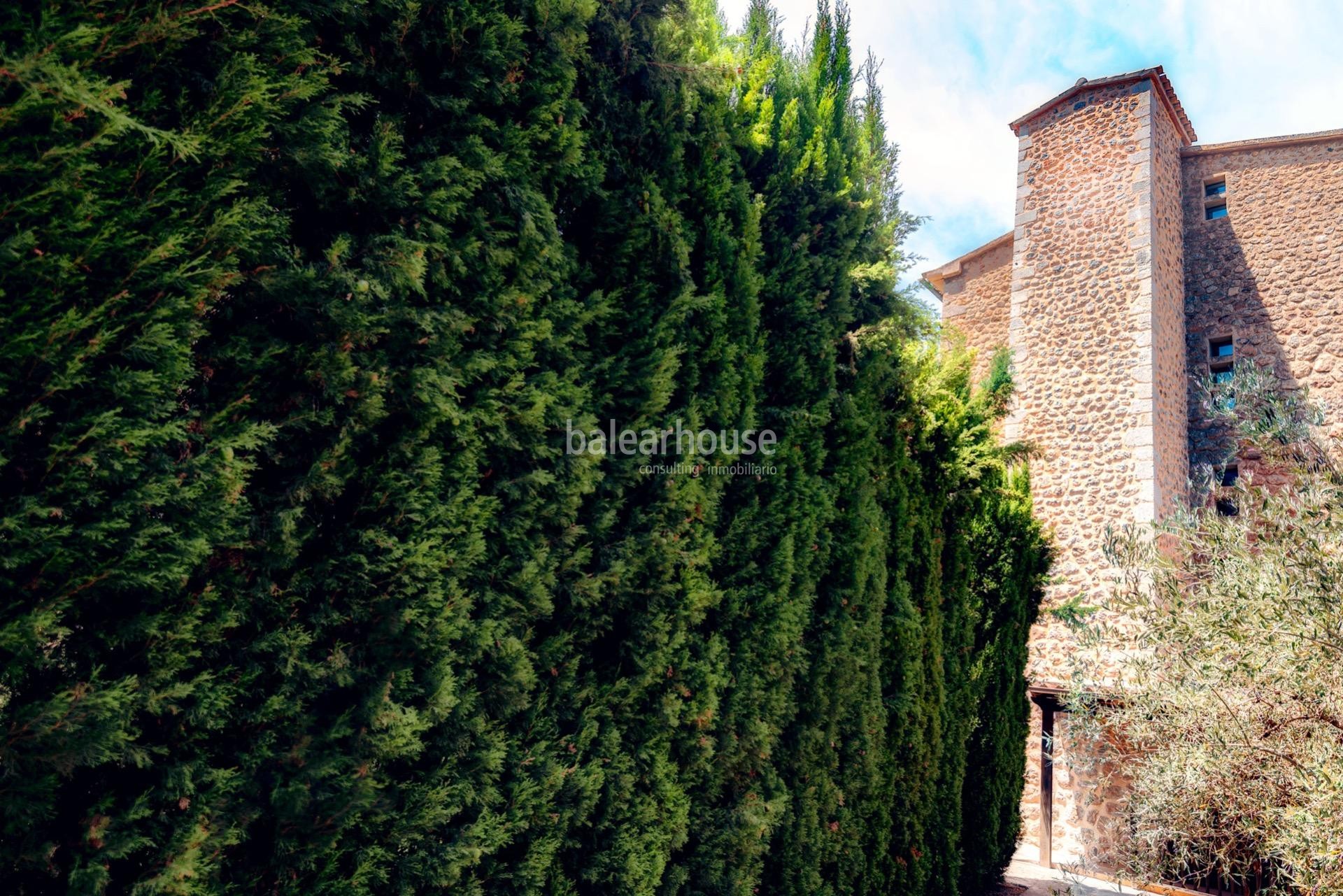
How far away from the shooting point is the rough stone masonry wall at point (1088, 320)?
11422mm

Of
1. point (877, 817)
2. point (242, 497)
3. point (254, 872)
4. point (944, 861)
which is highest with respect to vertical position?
point (242, 497)

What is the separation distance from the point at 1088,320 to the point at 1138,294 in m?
0.80

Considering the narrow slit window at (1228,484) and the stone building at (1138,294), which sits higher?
the stone building at (1138,294)

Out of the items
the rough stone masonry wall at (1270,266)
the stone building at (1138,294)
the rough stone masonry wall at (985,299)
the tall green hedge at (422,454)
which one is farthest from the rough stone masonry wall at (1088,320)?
the tall green hedge at (422,454)

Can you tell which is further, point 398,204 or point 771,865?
point 771,865

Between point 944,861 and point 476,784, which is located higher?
point 476,784

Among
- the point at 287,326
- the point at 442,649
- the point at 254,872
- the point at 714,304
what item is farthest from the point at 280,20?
the point at 254,872

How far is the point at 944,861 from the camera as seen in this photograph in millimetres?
5086

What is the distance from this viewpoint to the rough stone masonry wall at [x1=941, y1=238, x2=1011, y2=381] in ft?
48.9

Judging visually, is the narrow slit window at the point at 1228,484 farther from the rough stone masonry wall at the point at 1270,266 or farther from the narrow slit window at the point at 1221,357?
the narrow slit window at the point at 1221,357

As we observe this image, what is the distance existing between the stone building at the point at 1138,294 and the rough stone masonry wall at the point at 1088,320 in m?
0.03

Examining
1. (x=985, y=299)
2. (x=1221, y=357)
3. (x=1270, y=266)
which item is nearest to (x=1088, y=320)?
(x=1221, y=357)

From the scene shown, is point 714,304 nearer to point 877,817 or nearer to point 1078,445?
point 877,817

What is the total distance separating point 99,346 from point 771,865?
134 inches
